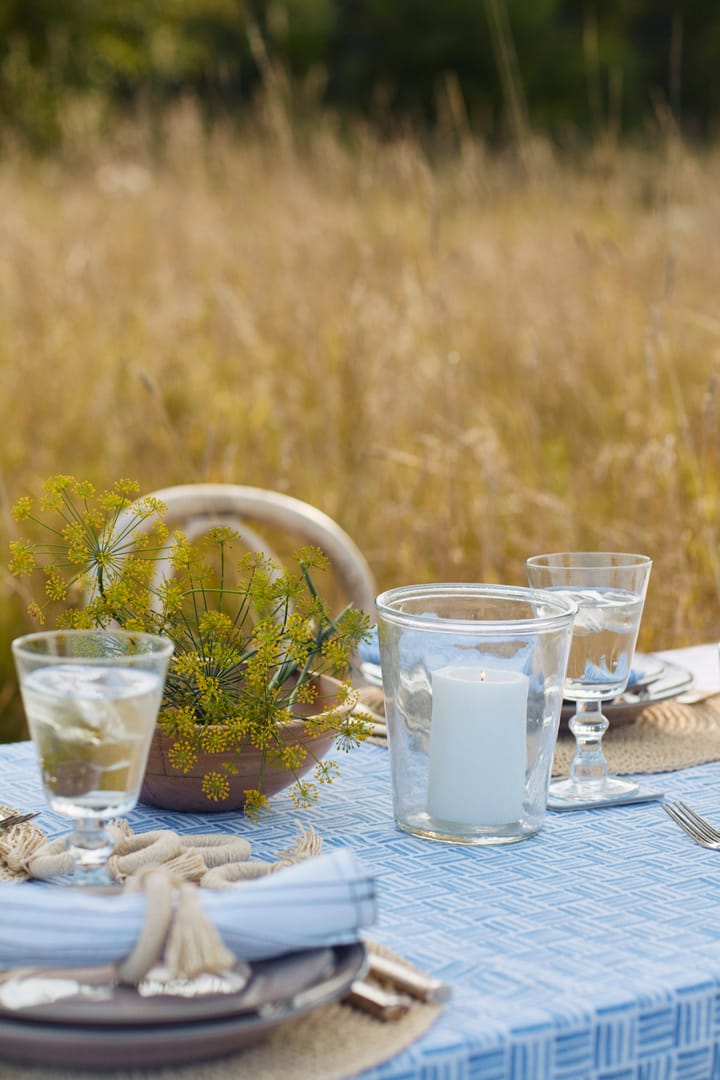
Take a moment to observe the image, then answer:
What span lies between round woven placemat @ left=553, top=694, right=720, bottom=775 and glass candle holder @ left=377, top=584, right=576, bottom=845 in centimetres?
17

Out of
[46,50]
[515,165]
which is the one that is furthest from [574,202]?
[46,50]

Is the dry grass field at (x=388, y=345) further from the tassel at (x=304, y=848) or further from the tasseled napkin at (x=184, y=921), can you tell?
the tasseled napkin at (x=184, y=921)

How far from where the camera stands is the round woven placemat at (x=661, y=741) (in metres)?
0.99

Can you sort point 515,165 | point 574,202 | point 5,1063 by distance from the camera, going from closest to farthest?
point 5,1063 < point 574,202 < point 515,165

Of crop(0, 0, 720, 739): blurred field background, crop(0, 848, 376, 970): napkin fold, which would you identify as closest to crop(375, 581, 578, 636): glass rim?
crop(0, 848, 376, 970): napkin fold

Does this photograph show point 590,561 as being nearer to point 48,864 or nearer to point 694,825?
point 694,825

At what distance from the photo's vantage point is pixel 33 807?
0.89 m

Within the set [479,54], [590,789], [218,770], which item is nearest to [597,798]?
[590,789]

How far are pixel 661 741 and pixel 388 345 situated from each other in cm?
146

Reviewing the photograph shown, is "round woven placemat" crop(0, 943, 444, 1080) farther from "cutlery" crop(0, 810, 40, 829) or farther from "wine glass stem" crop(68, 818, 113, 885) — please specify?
"cutlery" crop(0, 810, 40, 829)

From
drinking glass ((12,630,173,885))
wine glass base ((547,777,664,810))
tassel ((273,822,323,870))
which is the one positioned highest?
drinking glass ((12,630,173,885))

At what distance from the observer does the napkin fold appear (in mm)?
547

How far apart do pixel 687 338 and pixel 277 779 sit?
272cm

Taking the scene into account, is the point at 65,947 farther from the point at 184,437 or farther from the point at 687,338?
the point at 687,338
